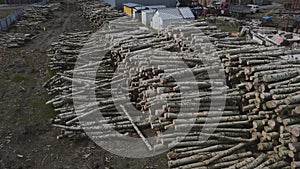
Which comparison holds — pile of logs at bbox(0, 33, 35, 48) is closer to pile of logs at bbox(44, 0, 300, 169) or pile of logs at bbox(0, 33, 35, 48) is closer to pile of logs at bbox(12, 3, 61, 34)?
pile of logs at bbox(12, 3, 61, 34)

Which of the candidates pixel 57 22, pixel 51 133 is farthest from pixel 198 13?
pixel 51 133

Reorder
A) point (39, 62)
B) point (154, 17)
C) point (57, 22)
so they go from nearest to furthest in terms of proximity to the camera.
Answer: point (39, 62) → point (154, 17) → point (57, 22)

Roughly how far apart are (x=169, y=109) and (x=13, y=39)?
22648mm

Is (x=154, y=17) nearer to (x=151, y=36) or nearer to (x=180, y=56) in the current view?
(x=151, y=36)

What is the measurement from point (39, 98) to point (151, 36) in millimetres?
8482

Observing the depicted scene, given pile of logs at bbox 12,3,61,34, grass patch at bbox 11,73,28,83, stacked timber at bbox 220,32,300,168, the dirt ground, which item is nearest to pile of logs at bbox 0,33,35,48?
pile of logs at bbox 12,3,61,34

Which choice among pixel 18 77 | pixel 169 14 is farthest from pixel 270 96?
pixel 169 14

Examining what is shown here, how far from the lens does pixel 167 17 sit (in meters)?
28.5

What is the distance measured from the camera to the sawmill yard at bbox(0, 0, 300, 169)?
983 centimetres

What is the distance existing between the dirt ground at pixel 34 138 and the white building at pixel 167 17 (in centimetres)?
1313

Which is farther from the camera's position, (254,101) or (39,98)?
(39,98)

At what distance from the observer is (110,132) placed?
39.4 ft

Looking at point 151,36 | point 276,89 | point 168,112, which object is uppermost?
point 151,36

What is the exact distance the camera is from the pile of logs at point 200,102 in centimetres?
964
